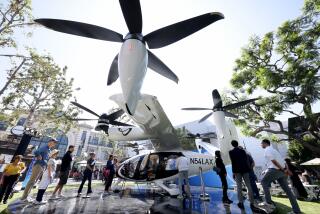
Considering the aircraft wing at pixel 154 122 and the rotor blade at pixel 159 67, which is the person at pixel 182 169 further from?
the rotor blade at pixel 159 67

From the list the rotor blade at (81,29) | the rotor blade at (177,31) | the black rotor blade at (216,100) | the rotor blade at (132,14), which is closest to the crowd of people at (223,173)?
the black rotor blade at (216,100)

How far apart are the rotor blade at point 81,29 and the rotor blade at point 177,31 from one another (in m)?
0.93

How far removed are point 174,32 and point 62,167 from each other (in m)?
6.47

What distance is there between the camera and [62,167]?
734 centimetres

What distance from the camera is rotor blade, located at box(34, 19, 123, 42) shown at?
4.66 meters

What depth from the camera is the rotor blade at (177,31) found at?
173 inches

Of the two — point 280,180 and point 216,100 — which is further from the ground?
point 216,100

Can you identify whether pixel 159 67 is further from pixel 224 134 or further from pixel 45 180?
pixel 45 180

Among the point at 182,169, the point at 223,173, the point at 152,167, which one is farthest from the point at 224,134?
the point at 152,167

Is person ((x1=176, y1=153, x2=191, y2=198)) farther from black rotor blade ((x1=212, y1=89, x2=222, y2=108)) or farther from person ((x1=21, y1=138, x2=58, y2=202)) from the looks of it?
person ((x1=21, y1=138, x2=58, y2=202))

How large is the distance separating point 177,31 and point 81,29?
8.12ft

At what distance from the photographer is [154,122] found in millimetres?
7551

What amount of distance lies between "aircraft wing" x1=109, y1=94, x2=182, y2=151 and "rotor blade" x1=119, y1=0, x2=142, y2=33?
187cm

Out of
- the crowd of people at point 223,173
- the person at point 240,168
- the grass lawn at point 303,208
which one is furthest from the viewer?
the grass lawn at point 303,208
